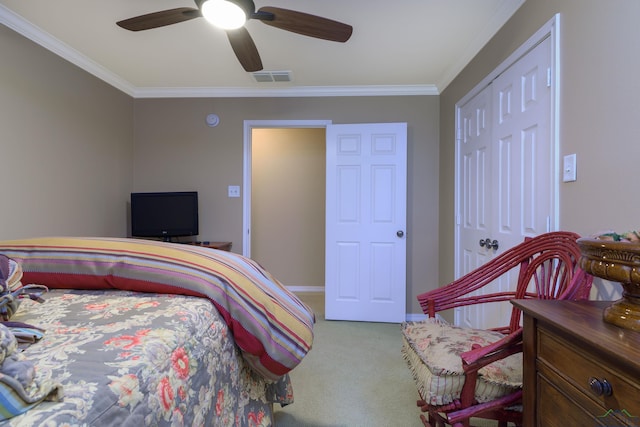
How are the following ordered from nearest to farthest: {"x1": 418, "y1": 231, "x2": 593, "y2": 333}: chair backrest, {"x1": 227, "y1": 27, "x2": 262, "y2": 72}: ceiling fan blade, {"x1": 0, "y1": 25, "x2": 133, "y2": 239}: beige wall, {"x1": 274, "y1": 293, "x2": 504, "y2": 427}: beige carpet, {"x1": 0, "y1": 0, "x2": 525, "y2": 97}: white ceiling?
{"x1": 418, "y1": 231, "x2": 593, "y2": 333}: chair backrest < {"x1": 274, "y1": 293, "x2": 504, "y2": 427}: beige carpet < {"x1": 227, "y1": 27, "x2": 262, "y2": 72}: ceiling fan blade < {"x1": 0, "y1": 0, "x2": 525, "y2": 97}: white ceiling < {"x1": 0, "y1": 25, "x2": 133, "y2": 239}: beige wall

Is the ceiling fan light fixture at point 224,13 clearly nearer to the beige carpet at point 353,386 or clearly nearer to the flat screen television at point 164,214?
the flat screen television at point 164,214

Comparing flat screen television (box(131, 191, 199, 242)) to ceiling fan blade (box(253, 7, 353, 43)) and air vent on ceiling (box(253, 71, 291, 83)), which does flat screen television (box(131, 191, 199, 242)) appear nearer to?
air vent on ceiling (box(253, 71, 291, 83))

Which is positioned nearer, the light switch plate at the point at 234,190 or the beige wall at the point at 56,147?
the beige wall at the point at 56,147

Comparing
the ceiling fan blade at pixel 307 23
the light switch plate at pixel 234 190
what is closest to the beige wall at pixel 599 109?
the ceiling fan blade at pixel 307 23

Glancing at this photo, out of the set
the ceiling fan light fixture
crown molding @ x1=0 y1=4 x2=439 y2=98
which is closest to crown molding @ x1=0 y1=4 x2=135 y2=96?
crown molding @ x1=0 y1=4 x2=439 y2=98

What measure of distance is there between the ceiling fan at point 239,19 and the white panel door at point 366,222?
1400 millimetres

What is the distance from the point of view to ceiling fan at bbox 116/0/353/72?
4.93ft

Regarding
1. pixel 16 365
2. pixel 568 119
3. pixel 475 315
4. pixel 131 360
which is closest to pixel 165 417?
pixel 131 360

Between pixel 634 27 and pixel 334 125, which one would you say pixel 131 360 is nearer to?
pixel 634 27

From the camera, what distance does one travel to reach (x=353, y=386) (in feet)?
6.26

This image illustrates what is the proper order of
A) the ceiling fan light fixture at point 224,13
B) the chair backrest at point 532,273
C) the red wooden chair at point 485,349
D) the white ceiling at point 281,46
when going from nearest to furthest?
the red wooden chair at point 485,349
the chair backrest at point 532,273
the ceiling fan light fixture at point 224,13
the white ceiling at point 281,46

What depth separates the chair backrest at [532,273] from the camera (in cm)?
125

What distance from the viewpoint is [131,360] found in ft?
2.00

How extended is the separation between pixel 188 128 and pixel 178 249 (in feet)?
8.39
